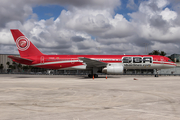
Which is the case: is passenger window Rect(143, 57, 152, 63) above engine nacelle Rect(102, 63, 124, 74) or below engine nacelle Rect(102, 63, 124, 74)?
above

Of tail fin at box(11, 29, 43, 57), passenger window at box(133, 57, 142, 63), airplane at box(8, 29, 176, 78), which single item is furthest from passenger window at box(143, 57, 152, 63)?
tail fin at box(11, 29, 43, 57)

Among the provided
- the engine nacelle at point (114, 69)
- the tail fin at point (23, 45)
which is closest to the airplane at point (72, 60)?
the tail fin at point (23, 45)

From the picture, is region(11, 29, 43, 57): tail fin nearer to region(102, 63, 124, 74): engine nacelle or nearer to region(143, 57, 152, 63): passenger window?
region(102, 63, 124, 74): engine nacelle

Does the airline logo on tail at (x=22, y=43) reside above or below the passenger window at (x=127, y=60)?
above

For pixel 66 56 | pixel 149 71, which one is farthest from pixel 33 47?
pixel 149 71

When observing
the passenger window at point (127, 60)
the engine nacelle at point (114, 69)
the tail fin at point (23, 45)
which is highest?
the tail fin at point (23, 45)

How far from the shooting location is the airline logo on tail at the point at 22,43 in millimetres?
31723

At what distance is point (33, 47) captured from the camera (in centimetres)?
3256

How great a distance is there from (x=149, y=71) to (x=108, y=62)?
26.0 m

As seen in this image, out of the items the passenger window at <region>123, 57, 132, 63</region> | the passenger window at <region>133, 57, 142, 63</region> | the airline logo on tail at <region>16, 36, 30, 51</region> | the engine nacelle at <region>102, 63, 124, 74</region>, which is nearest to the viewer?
the engine nacelle at <region>102, 63, 124, 74</region>

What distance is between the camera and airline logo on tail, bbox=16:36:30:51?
31723 mm

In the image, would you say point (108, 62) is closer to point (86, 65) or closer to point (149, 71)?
point (86, 65)

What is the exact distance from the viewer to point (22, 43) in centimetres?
3183

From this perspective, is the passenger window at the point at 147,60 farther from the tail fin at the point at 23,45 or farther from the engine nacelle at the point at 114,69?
the tail fin at the point at 23,45
